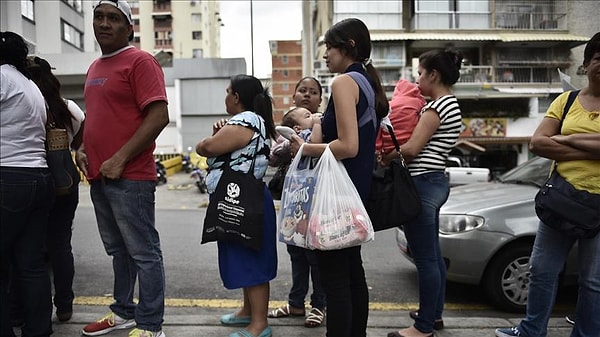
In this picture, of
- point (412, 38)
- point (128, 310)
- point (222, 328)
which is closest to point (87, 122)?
point (128, 310)

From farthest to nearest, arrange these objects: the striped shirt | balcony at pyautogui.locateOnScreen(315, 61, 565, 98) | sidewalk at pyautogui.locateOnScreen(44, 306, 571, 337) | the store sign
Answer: balcony at pyautogui.locateOnScreen(315, 61, 565, 98) < the store sign < sidewalk at pyautogui.locateOnScreen(44, 306, 571, 337) < the striped shirt

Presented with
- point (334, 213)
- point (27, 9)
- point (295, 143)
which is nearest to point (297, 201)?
point (334, 213)

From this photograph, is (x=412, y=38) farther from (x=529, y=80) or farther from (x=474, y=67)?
(x=529, y=80)

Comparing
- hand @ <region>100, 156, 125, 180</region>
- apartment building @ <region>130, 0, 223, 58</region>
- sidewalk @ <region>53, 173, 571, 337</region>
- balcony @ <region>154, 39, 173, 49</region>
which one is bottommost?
sidewalk @ <region>53, 173, 571, 337</region>

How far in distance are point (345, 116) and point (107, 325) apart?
6.81 ft

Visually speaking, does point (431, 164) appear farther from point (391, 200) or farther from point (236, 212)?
point (236, 212)

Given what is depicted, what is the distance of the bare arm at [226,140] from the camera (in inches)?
117

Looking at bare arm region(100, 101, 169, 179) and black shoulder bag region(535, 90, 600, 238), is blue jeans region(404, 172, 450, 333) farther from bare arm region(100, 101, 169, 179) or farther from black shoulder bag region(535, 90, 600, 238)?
bare arm region(100, 101, 169, 179)

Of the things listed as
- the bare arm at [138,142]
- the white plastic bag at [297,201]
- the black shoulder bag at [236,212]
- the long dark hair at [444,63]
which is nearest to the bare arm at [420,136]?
the long dark hair at [444,63]

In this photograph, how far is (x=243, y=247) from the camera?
3045mm

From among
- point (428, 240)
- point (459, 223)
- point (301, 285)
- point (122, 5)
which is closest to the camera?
point (122, 5)

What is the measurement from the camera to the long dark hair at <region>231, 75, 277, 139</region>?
3184mm

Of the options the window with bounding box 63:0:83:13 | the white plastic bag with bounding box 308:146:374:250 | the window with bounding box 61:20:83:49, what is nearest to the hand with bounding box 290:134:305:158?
the white plastic bag with bounding box 308:146:374:250

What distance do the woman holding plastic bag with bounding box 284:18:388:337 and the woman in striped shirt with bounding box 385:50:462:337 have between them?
1.43 feet
